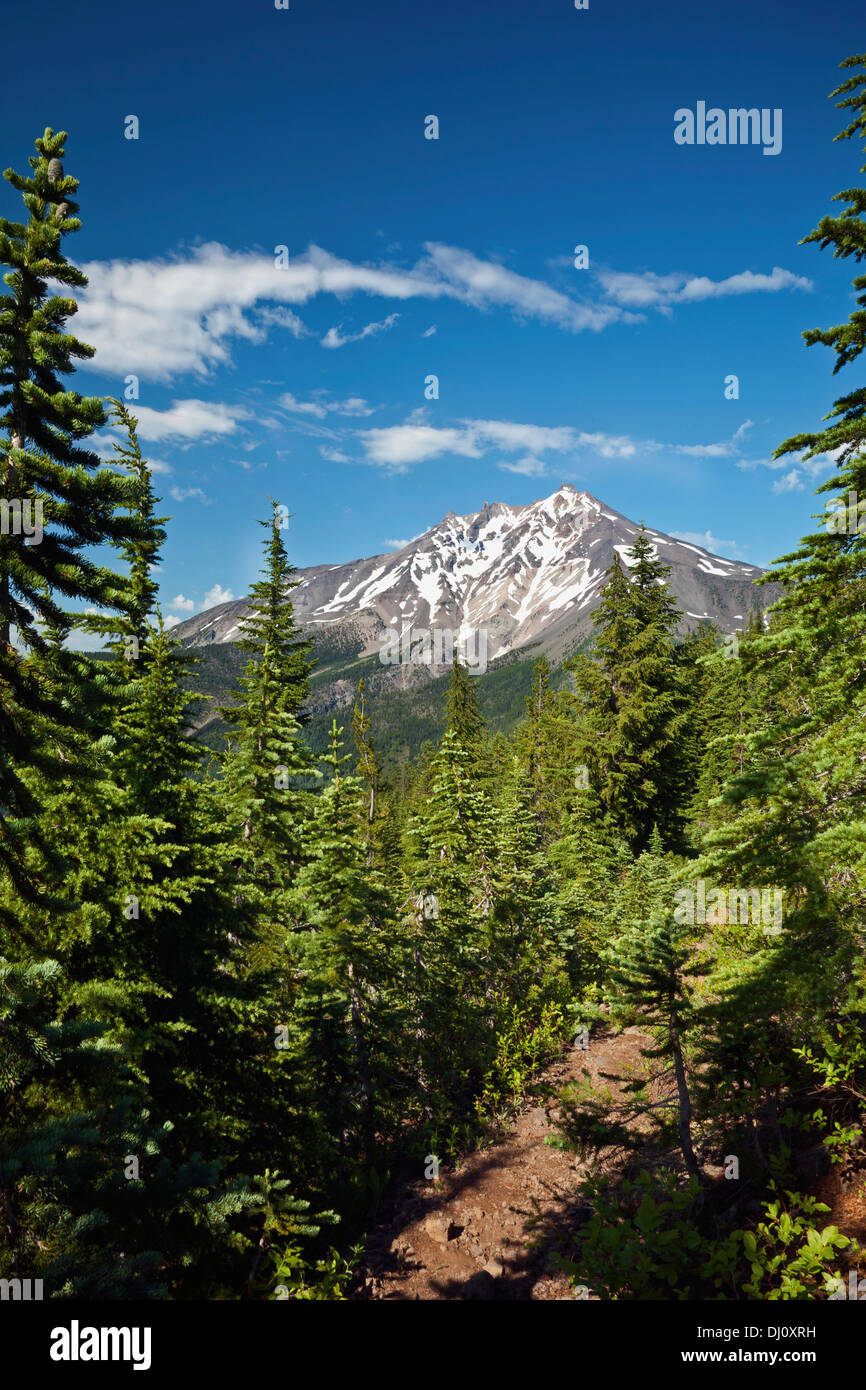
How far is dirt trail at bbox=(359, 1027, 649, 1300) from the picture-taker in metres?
8.50

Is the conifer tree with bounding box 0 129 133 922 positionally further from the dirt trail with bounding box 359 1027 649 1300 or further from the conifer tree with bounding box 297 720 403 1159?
the dirt trail with bounding box 359 1027 649 1300

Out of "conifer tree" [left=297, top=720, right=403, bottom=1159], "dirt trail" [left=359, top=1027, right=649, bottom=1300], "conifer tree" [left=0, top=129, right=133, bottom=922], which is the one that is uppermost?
"conifer tree" [left=0, top=129, right=133, bottom=922]

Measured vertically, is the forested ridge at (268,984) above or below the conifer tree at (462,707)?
below

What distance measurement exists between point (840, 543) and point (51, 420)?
8.30 metres

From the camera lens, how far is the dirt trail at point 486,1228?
27.9 feet

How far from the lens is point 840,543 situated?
6.80m

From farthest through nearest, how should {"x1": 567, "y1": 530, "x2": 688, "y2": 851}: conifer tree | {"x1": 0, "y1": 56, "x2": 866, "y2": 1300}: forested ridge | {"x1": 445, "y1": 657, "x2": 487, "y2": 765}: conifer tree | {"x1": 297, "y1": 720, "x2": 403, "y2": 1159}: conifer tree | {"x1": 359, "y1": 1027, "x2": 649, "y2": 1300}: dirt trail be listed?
{"x1": 445, "y1": 657, "x2": 487, "y2": 765}: conifer tree → {"x1": 567, "y1": 530, "x2": 688, "y2": 851}: conifer tree → {"x1": 297, "y1": 720, "x2": 403, "y2": 1159}: conifer tree → {"x1": 359, "y1": 1027, "x2": 649, "y2": 1300}: dirt trail → {"x1": 0, "y1": 56, "x2": 866, "y2": 1300}: forested ridge

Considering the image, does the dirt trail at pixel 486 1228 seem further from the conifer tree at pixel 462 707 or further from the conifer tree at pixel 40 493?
the conifer tree at pixel 462 707

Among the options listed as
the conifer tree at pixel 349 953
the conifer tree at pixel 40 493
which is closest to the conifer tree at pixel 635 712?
the conifer tree at pixel 349 953

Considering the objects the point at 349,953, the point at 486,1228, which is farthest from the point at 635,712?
the point at 486,1228

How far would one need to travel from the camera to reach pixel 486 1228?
9.72 metres

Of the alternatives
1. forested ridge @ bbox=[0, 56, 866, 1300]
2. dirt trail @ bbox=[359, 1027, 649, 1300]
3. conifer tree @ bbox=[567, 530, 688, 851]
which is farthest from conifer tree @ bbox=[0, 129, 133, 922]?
Answer: conifer tree @ bbox=[567, 530, 688, 851]
